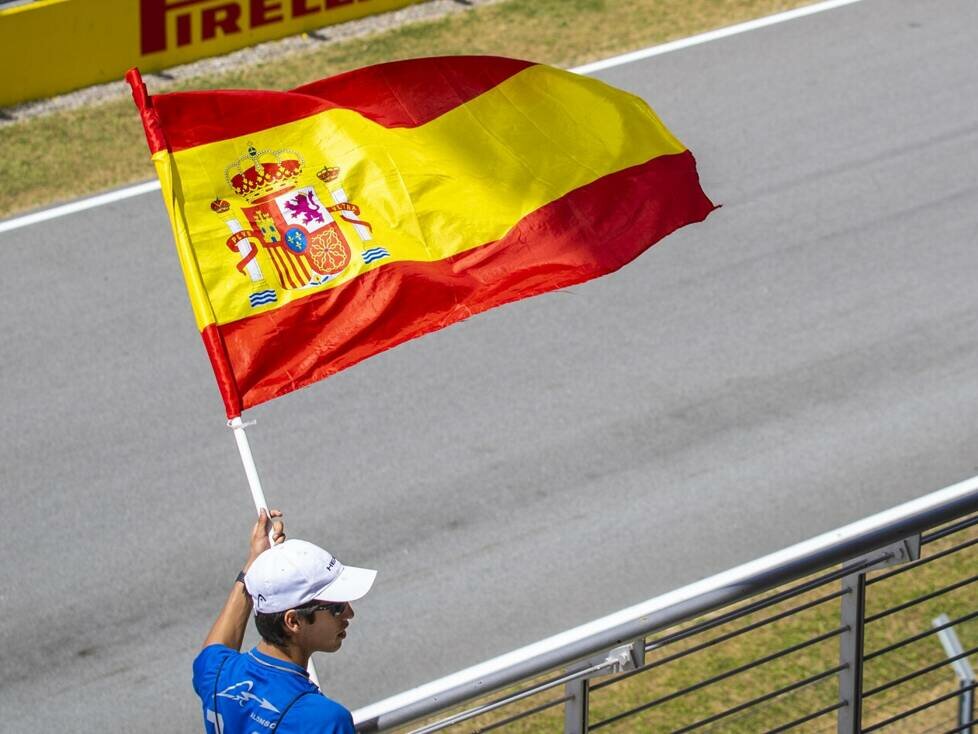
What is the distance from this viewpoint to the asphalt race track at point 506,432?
8844 mm

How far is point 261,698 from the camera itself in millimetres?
4168

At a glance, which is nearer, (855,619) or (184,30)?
(855,619)

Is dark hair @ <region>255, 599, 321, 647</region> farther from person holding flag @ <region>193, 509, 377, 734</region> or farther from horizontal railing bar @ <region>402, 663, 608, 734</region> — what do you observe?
horizontal railing bar @ <region>402, 663, 608, 734</region>

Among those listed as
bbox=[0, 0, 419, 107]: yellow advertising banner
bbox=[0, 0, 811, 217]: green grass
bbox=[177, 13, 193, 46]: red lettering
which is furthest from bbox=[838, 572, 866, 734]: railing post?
bbox=[177, 13, 193, 46]: red lettering

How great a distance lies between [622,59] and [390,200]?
8.41 metres

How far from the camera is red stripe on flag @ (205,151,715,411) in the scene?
231 inches

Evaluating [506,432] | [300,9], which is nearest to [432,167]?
[506,432]

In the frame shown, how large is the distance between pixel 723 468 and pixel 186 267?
4751 mm

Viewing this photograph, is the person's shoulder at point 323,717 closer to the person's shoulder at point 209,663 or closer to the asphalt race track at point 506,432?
the person's shoulder at point 209,663

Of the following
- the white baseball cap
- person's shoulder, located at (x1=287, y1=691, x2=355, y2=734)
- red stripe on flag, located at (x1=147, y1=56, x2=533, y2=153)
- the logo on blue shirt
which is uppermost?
red stripe on flag, located at (x1=147, y1=56, x2=533, y2=153)

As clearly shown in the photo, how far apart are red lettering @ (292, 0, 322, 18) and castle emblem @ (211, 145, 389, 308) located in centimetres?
858

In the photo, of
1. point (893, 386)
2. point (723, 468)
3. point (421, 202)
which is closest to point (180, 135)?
point (421, 202)

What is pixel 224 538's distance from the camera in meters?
9.37

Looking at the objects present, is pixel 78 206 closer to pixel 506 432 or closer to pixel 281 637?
pixel 506 432
